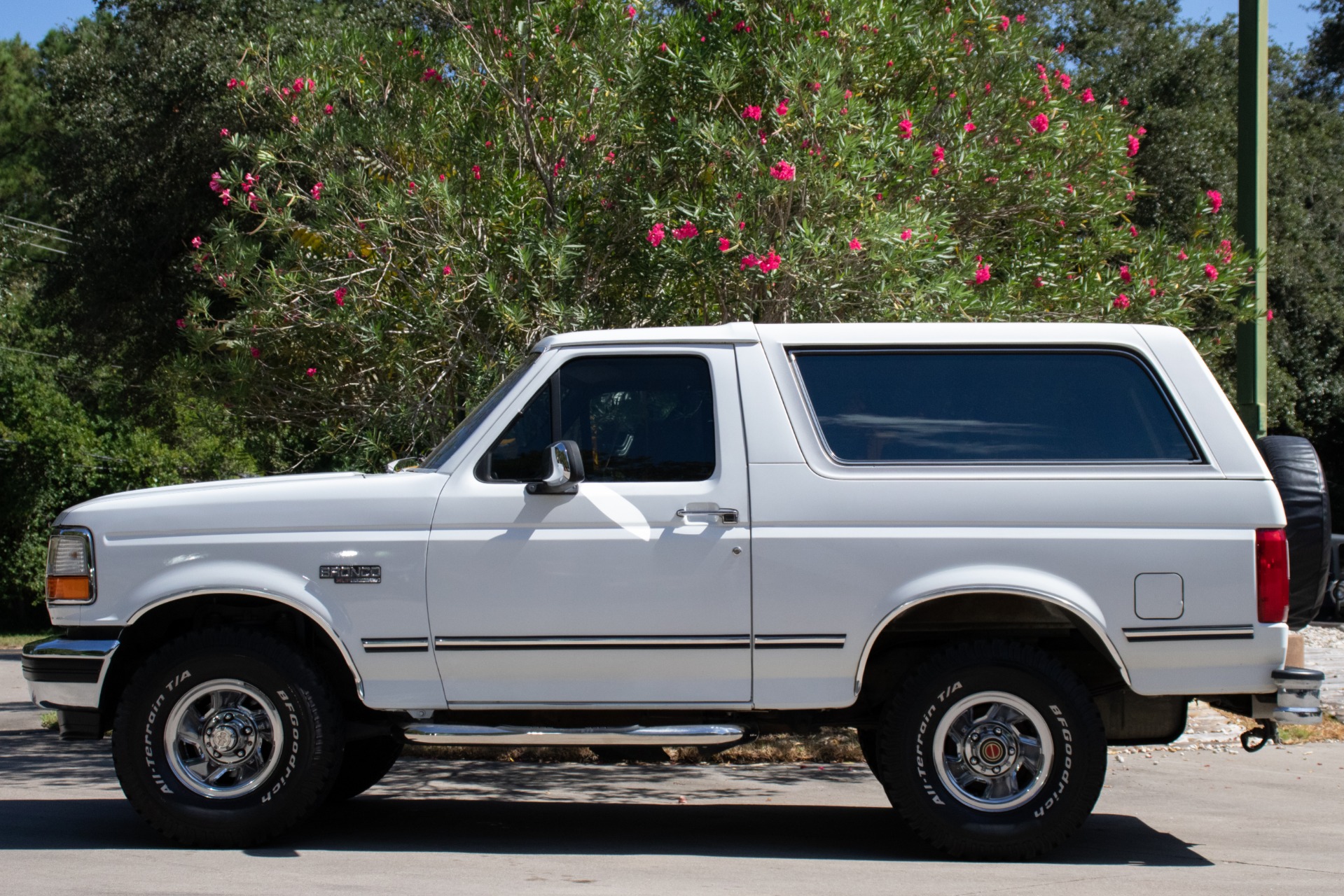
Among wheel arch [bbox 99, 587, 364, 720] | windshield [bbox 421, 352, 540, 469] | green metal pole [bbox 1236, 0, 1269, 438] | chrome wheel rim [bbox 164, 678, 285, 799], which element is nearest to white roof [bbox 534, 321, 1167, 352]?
windshield [bbox 421, 352, 540, 469]

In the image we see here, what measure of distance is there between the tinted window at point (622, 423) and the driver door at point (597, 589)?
0.05m

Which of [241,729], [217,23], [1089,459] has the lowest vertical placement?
[241,729]

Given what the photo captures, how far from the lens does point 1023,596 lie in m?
5.45

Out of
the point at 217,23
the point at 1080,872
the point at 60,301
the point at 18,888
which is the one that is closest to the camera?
the point at 18,888

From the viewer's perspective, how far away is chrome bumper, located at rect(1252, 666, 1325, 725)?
536cm

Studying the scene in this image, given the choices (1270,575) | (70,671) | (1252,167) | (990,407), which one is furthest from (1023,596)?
(1252,167)

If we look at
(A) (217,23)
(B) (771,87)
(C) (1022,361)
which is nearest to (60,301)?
(A) (217,23)

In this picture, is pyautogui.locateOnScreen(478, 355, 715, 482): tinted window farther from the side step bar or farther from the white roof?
the side step bar

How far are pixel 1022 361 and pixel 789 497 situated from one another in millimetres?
1188

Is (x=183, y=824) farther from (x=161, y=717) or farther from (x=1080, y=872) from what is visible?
(x=1080, y=872)

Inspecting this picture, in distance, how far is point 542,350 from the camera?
5840 mm

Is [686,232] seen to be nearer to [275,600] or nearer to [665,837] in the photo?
[275,600]

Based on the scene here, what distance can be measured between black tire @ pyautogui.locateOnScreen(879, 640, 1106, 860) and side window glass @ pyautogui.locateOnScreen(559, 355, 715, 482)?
4.34 feet

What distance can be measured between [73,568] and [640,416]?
7.99 feet
